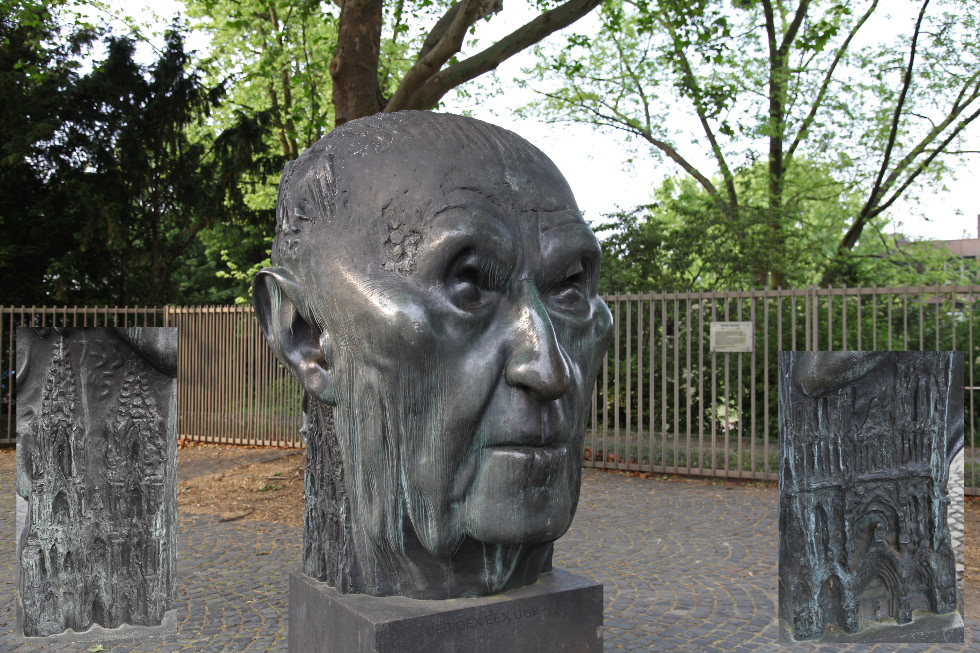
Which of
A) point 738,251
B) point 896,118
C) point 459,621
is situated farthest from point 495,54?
point 896,118

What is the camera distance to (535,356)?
2.26 meters

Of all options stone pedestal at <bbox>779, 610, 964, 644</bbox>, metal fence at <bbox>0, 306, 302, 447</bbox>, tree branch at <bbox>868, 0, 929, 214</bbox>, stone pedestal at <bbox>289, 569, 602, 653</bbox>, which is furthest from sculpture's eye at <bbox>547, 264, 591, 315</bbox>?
tree branch at <bbox>868, 0, 929, 214</bbox>

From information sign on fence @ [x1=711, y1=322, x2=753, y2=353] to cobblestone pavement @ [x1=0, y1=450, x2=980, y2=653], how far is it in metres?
1.75

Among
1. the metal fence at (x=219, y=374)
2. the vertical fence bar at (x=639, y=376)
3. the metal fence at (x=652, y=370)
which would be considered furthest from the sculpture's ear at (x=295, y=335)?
the metal fence at (x=219, y=374)

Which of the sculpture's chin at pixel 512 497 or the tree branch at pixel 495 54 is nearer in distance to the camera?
the sculpture's chin at pixel 512 497

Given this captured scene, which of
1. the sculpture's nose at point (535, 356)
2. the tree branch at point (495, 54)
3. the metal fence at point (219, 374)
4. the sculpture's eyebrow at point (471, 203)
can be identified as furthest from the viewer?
the metal fence at point (219, 374)

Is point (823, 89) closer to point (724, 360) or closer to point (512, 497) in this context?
point (724, 360)

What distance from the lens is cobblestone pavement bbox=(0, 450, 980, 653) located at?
4.31 metres

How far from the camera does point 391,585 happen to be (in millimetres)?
2498

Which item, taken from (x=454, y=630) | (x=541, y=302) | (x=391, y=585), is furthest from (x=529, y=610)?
(x=541, y=302)

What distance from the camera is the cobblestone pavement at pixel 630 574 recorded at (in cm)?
431

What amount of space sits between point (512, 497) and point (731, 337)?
Result: 7.57m

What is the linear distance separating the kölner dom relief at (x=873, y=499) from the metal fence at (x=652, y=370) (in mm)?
5637

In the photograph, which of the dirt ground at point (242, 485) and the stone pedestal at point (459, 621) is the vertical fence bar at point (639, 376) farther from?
the stone pedestal at point (459, 621)
